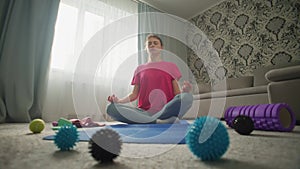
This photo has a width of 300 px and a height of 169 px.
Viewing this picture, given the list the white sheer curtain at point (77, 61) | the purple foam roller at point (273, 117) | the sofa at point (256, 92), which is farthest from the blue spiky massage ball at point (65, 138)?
the white sheer curtain at point (77, 61)

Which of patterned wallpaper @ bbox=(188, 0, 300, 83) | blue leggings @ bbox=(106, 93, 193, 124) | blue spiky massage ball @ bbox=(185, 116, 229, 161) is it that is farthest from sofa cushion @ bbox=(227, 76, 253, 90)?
blue spiky massage ball @ bbox=(185, 116, 229, 161)

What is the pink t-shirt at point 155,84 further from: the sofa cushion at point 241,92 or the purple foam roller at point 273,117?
the sofa cushion at point 241,92

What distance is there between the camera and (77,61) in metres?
2.26

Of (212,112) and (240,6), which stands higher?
(240,6)

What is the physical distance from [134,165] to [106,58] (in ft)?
7.28

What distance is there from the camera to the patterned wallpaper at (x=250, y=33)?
2.49 metres

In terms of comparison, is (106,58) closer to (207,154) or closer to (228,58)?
(228,58)

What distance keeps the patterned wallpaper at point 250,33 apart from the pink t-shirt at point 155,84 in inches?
68.2

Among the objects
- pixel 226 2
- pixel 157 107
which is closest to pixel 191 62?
pixel 226 2

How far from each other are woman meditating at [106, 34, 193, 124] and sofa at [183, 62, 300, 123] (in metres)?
0.59

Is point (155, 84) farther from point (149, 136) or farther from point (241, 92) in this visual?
point (241, 92)

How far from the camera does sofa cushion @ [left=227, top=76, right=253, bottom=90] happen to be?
2.64 meters

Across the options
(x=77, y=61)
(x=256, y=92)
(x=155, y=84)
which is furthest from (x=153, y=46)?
(x=256, y=92)

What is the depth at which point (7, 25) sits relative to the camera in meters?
1.80
